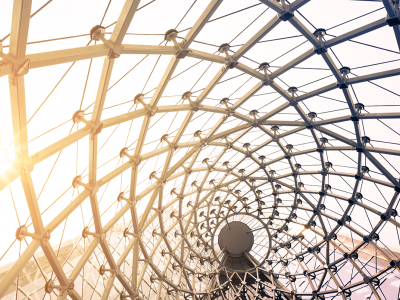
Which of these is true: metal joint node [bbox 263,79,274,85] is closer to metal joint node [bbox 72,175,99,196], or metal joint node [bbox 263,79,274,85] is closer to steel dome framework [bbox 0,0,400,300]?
steel dome framework [bbox 0,0,400,300]

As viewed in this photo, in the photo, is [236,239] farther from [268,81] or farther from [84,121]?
[84,121]

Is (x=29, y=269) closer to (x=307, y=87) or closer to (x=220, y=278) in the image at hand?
(x=307, y=87)

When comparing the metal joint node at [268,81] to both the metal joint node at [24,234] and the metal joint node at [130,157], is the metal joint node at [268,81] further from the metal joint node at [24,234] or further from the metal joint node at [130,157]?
the metal joint node at [24,234]

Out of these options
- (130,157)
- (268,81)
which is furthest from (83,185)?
(268,81)

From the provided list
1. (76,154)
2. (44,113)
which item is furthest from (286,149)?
(44,113)

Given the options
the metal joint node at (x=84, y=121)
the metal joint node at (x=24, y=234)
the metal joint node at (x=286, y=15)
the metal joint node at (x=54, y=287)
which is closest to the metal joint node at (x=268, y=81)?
the metal joint node at (x=286, y=15)

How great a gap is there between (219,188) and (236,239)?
1848 cm

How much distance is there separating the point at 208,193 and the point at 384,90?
27.7 meters

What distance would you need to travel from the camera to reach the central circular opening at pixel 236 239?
53.3 metres

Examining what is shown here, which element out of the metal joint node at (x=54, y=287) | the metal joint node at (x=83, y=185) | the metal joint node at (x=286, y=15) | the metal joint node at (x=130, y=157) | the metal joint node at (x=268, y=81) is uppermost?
the metal joint node at (x=268, y=81)

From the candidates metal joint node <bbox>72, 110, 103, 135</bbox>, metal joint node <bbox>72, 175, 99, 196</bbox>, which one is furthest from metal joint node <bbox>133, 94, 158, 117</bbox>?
metal joint node <bbox>72, 175, 99, 196</bbox>

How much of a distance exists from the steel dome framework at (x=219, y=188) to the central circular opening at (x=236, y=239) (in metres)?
1.82

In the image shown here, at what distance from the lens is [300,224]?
45.0 m

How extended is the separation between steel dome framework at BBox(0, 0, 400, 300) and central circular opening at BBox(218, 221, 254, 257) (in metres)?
1.82
